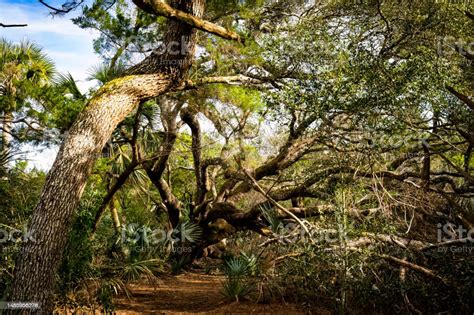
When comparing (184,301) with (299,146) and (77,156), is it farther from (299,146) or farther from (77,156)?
(77,156)

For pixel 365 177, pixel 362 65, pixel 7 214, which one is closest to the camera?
pixel 362 65

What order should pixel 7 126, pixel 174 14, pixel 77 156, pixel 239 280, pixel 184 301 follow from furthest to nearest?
pixel 7 126, pixel 184 301, pixel 239 280, pixel 174 14, pixel 77 156

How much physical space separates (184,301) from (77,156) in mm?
4308

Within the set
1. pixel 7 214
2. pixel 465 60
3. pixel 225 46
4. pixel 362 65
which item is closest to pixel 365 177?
pixel 362 65

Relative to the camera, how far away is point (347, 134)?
684cm

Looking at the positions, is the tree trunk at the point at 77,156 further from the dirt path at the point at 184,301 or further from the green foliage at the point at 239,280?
the green foliage at the point at 239,280

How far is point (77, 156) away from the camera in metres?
5.46

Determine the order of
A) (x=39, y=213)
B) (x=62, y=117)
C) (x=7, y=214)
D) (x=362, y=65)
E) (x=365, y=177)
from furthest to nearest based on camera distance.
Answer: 1. (x=62, y=117)
2. (x=7, y=214)
3. (x=365, y=177)
4. (x=362, y=65)
5. (x=39, y=213)

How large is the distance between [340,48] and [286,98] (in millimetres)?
1247

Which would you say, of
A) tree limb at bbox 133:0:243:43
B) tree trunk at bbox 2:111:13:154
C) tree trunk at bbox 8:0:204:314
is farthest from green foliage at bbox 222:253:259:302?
tree trunk at bbox 2:111:13:154

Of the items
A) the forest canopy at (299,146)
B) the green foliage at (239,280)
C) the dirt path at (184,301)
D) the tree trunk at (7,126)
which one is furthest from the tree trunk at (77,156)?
the tree trunk at (7,126)

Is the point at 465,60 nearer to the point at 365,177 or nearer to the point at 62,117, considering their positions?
the point at 365,177

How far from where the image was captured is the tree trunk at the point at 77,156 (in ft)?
16.4

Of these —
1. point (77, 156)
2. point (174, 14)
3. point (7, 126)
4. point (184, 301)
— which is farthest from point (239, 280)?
point (7, 126)
